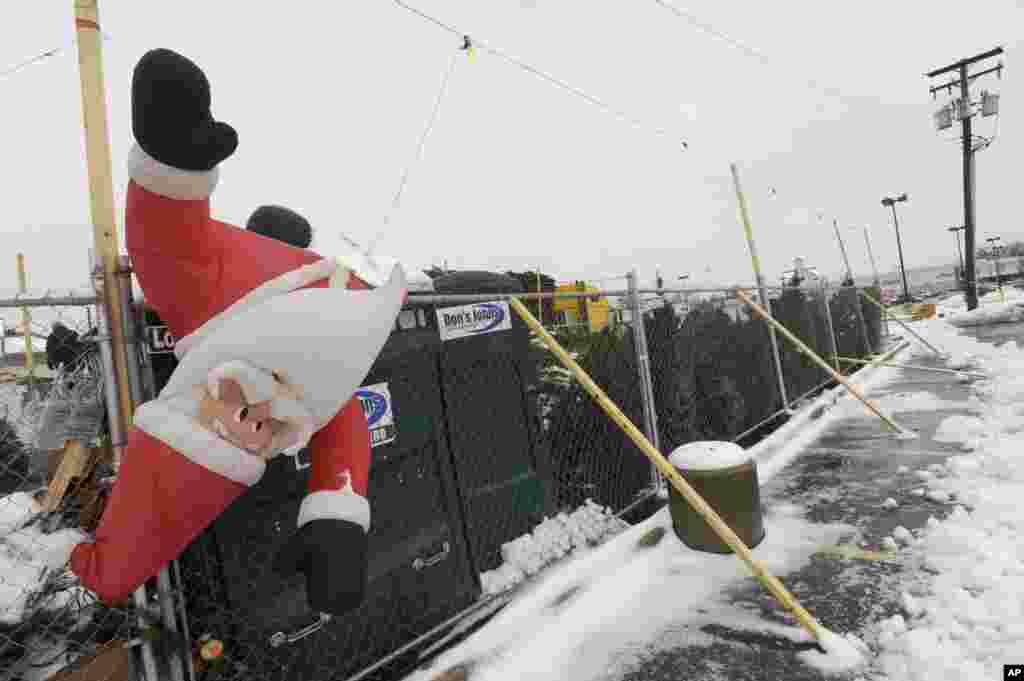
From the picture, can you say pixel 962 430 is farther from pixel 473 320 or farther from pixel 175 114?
pixel 175 114

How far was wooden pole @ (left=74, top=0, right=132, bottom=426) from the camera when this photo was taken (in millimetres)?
1664

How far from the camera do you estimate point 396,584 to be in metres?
2.46

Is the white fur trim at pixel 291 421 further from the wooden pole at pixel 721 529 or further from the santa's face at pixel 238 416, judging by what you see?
the wooden pole at pixel 721 529

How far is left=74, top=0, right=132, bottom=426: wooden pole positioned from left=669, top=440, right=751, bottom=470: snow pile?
10.1 feet

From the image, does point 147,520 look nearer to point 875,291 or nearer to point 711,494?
point 711,494

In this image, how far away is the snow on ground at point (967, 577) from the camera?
6.66ft

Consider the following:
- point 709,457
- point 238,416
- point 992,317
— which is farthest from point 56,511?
point 992,317

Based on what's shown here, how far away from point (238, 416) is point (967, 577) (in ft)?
11.2

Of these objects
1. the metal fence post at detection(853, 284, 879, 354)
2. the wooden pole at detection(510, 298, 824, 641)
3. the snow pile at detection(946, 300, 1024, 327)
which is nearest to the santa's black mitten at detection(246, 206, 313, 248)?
the wooden pole at detection(510, 298, 824, 641)

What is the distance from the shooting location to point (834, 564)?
2938 mm

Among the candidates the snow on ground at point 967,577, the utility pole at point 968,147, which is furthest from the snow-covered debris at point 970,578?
the utility pole at point 968,147

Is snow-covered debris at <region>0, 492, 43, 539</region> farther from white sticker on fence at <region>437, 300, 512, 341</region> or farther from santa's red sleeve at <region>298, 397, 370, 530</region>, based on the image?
white sticker on fence at <region>437, 300, 512, 341</region>

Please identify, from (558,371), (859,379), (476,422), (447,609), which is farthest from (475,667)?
(859,379)

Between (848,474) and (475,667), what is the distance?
144 inches
